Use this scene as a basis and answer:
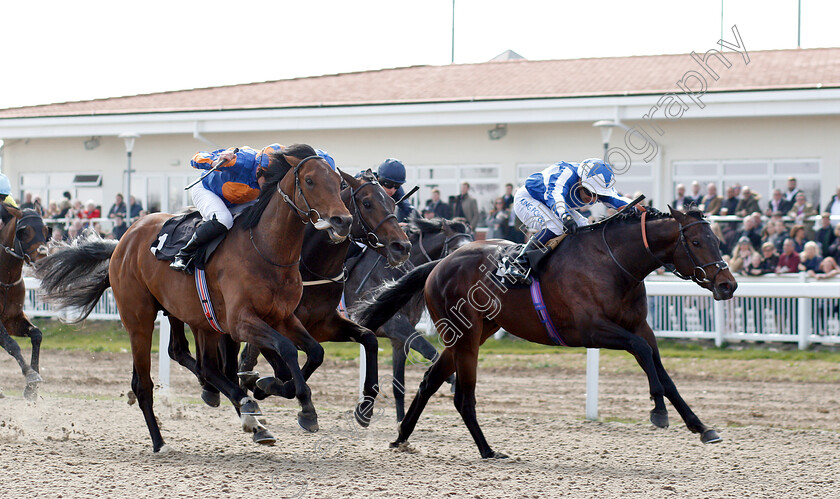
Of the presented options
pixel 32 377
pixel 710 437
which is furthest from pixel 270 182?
pixel 32 377

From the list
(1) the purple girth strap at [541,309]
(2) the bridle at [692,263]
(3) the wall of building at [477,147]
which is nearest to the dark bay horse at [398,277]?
(1) the purple girth strap at [541,309]

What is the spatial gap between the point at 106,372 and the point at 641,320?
21.3ft

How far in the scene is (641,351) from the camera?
547 cm

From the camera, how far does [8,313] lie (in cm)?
850

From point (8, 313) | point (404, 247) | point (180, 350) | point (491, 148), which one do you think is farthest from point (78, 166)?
point (404, 247)

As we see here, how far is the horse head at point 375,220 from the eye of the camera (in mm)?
5637

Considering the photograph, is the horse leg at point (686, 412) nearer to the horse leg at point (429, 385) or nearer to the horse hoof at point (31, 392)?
the horse leg at point (429, 385)

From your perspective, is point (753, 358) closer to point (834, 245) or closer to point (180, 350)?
point (834, 245)

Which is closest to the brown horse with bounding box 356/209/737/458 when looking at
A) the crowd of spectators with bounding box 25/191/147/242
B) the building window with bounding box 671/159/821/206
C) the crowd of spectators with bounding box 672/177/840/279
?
the crowd of spectators with bounding box 672/177/840/279

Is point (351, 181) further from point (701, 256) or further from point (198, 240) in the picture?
point (701, 256)

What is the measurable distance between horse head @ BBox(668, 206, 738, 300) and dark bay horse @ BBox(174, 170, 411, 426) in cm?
158

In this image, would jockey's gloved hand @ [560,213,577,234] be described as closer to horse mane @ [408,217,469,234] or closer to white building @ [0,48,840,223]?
horse mane @ [408,217,469,234]

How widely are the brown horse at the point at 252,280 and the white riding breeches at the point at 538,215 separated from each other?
1503mm

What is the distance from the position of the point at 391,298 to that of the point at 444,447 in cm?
103
